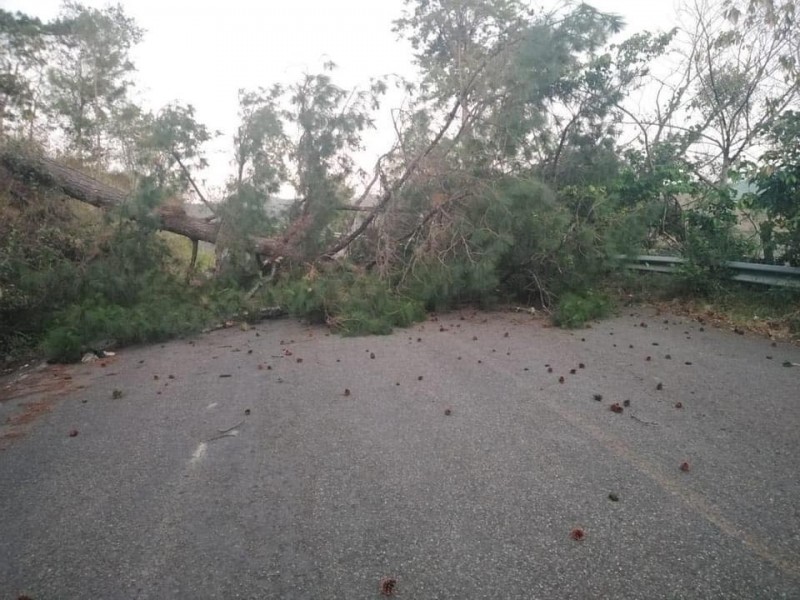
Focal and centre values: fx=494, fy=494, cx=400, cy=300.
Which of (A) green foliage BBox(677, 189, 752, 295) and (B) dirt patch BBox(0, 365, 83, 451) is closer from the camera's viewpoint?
(B) dirt patch BBox(0, 365, 83, 451)

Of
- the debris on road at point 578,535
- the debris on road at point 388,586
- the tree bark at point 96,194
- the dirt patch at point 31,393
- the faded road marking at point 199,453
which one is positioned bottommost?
the dirt patch at point 31,393

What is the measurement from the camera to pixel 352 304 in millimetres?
8336

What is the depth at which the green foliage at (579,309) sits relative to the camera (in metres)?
7.54

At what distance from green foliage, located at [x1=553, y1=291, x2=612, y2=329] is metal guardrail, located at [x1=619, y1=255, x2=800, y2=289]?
5.19ft

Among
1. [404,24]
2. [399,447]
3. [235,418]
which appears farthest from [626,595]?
[404,24]

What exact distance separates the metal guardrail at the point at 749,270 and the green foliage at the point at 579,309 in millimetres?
1582

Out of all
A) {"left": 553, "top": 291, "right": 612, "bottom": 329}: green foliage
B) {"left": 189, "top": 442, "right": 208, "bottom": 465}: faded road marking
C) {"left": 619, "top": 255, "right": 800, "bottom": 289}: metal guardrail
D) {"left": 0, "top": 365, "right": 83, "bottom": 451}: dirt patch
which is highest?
Answer: {"left": 619, "top": 255, "right": 800, "bottom": 289}: metal guardrail

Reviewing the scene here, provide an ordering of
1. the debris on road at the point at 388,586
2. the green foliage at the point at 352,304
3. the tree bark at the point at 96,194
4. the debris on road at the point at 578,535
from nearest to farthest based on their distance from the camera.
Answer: the debris on road at the point at 388,586 → the debris on road at the point at 578,535 → the green foliage at the point at 352,304 → the tree bark at the point at 96,194

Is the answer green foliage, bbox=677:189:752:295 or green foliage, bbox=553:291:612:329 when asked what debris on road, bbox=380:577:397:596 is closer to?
green foliage, bbox=553:291:612:329

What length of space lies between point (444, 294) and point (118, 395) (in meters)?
5.42

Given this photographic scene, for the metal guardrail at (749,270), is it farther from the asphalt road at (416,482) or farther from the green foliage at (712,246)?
the asphalt road at (416,482)

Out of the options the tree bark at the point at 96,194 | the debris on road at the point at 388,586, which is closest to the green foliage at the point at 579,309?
the tree bark at the point at 96,194

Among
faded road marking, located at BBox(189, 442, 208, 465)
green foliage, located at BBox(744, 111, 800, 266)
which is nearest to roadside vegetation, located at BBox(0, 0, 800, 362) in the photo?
green foliage, located at BBox(744, 111, 800, 266)

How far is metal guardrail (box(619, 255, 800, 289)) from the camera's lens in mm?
7152
